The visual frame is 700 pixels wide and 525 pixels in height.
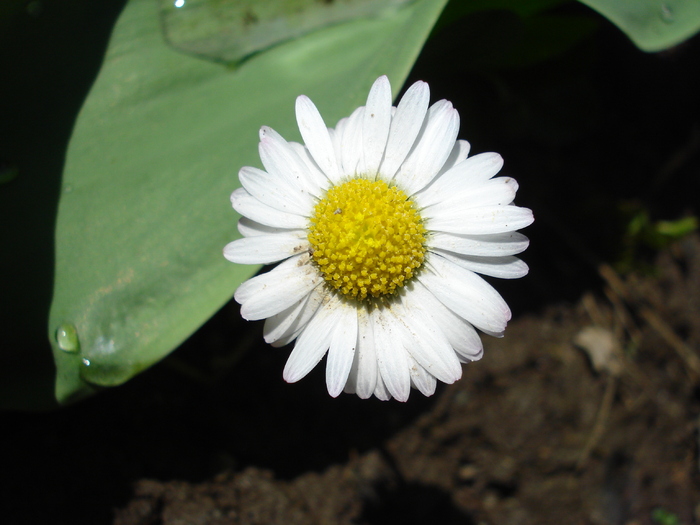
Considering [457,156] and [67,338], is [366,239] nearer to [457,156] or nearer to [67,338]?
[457,156]

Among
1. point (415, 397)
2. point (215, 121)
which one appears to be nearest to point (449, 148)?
point (215, 121)

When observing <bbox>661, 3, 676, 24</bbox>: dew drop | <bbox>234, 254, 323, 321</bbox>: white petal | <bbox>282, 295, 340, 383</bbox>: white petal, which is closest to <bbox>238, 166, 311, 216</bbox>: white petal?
<bbox>234, 254, 323, 321</bbox>: white petal

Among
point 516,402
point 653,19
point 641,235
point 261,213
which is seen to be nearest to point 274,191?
point 261,213

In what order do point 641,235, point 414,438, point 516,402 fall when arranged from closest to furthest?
point 414,438 < point 516,402 < point 641,235

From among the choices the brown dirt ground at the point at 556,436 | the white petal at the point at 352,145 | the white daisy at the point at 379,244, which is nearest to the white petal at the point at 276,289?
the white daisy at the point at 379,244

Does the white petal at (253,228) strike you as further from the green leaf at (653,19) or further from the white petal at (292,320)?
the green leaf at (653,19)

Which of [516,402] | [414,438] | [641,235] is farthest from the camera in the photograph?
[641,235]

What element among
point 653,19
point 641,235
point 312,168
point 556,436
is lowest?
point 556,436

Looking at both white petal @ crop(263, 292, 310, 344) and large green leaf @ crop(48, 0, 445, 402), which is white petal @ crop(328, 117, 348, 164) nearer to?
large green leaf @ crop(48, 0, 445, 402)
